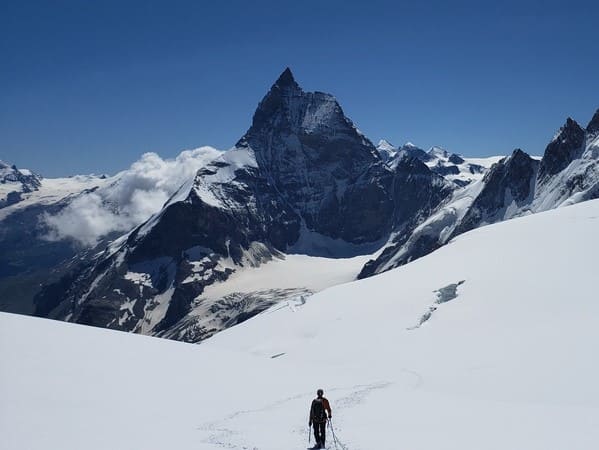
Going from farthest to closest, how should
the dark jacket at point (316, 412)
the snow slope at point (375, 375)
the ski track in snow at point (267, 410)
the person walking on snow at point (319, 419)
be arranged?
the dark jacket at point (316, 412) → the person walking on snow at point (319, 419) → the snow slope at point (375, 375) → the ski track in snow at point (267, 410)

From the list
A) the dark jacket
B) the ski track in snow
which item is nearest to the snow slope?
the ski track in snow

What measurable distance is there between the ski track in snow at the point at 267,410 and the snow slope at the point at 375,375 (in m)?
0.10

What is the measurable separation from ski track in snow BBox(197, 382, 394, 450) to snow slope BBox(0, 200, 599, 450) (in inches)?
4.1

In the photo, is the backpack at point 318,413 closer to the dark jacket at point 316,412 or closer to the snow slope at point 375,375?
the dark jacket at point 316,412

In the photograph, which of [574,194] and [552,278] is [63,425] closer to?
[552,278]

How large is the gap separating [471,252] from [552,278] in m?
18.1

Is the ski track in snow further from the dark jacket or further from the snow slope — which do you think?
the dark jacket

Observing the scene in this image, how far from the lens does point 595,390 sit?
2562 cm

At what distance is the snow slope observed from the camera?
19.6 meters

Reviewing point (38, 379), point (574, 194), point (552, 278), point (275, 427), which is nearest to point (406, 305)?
point (552, 278)

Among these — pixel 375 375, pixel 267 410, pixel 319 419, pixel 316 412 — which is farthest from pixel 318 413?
pixel 375 375

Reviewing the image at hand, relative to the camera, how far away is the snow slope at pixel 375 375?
64.3 feet

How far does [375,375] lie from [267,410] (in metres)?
12.4

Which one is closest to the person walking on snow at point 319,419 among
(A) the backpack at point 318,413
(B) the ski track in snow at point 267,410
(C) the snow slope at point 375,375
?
(A) the backpack at point 318,413
